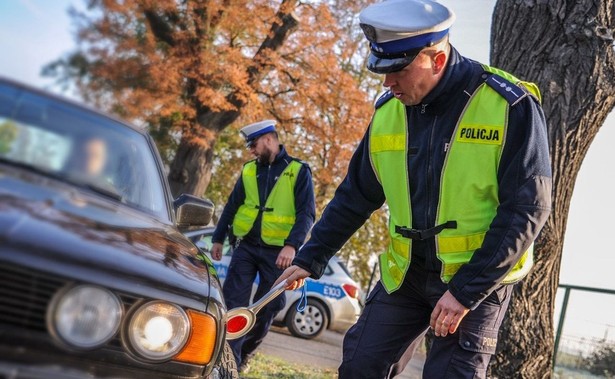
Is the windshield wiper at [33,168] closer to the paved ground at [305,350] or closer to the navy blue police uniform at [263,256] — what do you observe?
the navy blue police uniform at [263,256]

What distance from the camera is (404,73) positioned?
3.00 metres

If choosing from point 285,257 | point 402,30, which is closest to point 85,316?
point 402,30

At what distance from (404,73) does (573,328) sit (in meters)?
7.24

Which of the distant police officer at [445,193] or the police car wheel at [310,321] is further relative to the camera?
the police car wheel at [310,321]

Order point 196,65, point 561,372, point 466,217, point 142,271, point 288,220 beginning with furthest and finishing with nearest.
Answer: point 196,65 < point 561,372 < point 288,220 < point 466,217 < point 142,271

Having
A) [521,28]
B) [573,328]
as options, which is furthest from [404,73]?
[573,328]

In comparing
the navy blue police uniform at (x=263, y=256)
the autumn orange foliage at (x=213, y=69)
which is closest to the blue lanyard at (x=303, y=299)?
the navy blue police uniform at (x=263, y=256)

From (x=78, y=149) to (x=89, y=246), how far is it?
3.56 feet

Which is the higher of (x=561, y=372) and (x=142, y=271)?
(x=142, y=271)

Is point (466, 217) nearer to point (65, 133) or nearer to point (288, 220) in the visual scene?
point (65, 133)

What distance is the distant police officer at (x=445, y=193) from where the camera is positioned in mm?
2811

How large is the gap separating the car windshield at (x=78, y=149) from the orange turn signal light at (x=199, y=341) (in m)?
0.87

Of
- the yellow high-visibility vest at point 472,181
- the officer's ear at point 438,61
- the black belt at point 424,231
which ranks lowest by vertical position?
the black belt at point 424,231

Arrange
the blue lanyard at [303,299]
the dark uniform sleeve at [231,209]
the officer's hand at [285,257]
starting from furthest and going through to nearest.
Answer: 1. the dark uniform sleeve at [231,209]
2. the officer's hand at [285,257]
3. the blue lanyard at [303,299]
